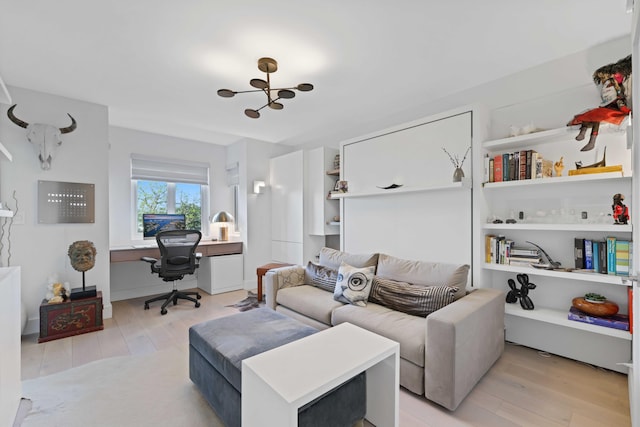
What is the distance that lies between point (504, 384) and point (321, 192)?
2.95 m

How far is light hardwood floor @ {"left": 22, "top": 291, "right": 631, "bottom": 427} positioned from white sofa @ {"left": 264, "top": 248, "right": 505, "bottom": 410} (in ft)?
0.29

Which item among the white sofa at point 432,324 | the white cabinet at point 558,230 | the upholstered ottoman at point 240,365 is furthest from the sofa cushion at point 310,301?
the white cabinet at point 558,230

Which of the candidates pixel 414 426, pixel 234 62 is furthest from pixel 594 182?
pixel 234 62

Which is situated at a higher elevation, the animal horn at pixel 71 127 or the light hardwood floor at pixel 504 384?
the animal horn at pixel 71 127

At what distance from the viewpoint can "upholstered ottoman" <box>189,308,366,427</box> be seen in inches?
53.1

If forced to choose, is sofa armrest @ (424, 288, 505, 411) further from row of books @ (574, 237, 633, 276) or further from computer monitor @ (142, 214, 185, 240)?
computer monitor @ (142, 214, 185, 240)

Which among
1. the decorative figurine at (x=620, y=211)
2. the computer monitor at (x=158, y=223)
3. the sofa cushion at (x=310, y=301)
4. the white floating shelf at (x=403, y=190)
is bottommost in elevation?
the sofa cushion at (x=310, y=301)

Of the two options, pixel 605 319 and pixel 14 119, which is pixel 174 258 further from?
pixel 605 319

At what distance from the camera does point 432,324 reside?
5.63 ft

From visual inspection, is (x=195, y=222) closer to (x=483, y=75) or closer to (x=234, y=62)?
(x=234, y=62)

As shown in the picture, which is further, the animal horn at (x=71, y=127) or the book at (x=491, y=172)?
the animal horn at (x=71, y=127)

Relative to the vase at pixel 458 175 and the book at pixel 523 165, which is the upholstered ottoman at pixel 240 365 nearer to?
the vase at pixel 458 175

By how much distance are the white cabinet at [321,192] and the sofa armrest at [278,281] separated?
1.07 m

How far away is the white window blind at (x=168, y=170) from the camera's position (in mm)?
4219
